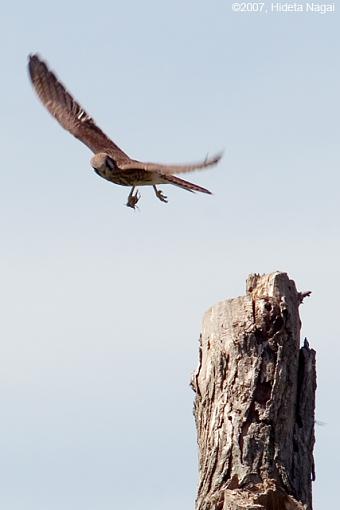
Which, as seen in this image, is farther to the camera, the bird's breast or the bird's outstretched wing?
the bird's outstretched wing

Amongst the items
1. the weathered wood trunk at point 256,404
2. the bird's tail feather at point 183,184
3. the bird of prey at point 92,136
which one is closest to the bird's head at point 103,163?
the bird of prey at point 92,136

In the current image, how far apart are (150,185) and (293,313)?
501 centimetres

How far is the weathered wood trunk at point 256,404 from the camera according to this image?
7.45m

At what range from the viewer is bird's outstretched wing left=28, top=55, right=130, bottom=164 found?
526 inches

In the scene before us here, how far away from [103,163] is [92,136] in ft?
2.56

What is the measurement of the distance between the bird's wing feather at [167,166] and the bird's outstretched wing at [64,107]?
810 millimetres

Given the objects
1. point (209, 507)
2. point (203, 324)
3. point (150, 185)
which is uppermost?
point (150, 185)

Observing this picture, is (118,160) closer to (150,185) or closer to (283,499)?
(150,185)

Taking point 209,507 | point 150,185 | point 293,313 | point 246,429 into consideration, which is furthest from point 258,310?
point 150,185

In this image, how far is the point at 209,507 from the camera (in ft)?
24.6

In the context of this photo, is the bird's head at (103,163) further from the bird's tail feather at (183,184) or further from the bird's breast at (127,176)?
the bird's tail feather at (183,184)

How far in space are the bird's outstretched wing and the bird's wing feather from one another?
810 millimetres

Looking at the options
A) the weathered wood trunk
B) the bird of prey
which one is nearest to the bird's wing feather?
the bird of prey

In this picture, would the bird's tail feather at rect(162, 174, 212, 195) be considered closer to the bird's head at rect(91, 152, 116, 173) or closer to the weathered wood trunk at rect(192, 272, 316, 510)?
the bird's head at rect(91, 152, 116, 173)
